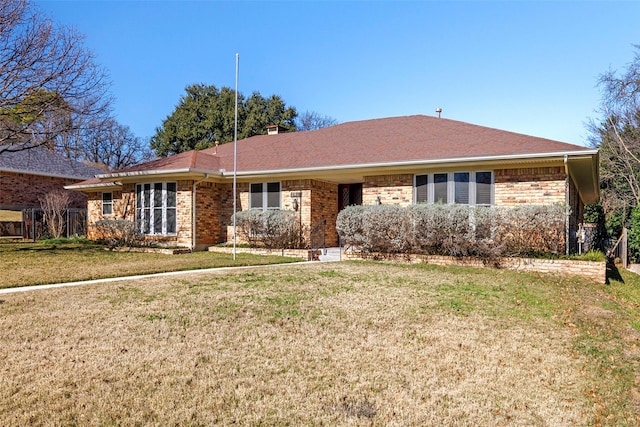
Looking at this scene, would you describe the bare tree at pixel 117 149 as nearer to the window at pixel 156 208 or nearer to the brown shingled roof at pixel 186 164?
the brown shingled roof at pixel 186 164

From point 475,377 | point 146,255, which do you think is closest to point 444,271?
point 475,377

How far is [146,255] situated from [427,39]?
11.4 meters

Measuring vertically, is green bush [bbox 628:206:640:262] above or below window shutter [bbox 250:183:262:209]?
below

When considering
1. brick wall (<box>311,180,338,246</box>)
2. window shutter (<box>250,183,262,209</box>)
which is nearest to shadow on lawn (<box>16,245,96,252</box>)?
window shutter (<box>250,183,262,209</box>)

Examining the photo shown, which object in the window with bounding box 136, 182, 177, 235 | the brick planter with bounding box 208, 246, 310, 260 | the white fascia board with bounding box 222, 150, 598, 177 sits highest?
the white fascia board with bounding box 222, 150, 598, 177

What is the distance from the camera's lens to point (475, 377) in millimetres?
4270

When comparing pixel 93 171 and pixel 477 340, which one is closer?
pixel 477 340

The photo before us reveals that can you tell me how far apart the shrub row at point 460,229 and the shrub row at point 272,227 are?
2.73m

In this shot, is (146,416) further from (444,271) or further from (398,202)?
(398,202)

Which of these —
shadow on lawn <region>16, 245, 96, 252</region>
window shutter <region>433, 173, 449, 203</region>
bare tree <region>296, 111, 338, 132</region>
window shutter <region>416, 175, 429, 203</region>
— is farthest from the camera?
bare tree <region>296, 111, 338, 132</region>

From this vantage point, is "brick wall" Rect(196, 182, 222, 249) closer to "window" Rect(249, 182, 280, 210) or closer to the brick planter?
the brick planter

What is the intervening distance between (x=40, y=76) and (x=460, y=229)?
14.5 meters

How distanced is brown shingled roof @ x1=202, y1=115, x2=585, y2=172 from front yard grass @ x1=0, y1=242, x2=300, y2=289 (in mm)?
4147

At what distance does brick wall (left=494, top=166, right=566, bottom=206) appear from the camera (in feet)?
37.9
